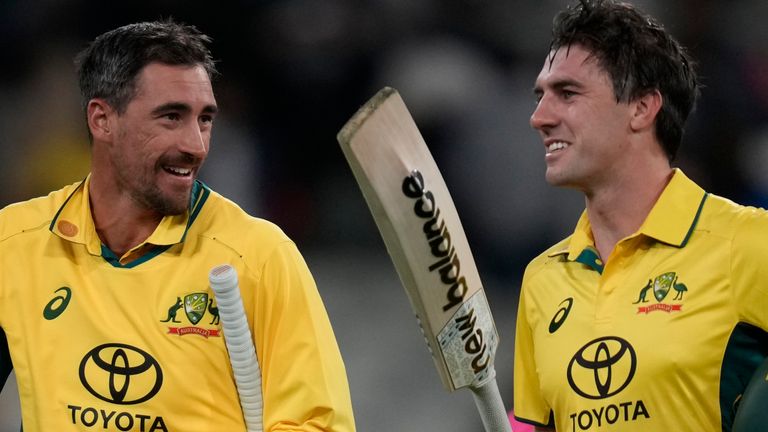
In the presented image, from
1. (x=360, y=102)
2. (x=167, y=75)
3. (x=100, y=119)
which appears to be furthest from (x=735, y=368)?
(x=360, y=102)

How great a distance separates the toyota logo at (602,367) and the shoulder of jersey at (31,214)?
115cm

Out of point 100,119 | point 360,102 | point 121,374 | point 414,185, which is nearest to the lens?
point 414,185

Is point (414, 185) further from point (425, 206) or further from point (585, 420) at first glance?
point (585, 420)

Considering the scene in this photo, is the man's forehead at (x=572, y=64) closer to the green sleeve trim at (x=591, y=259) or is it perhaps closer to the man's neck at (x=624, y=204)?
the man's neck at (x=624, y=204)

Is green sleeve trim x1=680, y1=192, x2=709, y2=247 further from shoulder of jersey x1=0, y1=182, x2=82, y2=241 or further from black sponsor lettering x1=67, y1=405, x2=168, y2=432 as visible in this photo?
shoulder of jersey x1=0, y1=182, x2=82, y2=241

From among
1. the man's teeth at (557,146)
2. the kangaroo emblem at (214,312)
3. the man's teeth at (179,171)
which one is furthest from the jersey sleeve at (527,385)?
the man's teeth at (179,171)

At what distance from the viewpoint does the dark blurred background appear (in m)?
4.36

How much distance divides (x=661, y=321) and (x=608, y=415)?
0.69ft

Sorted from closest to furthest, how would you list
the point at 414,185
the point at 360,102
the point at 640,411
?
the point at 414,185, the point at 640,411, the point at 360,102

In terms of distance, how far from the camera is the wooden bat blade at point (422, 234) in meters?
2.01

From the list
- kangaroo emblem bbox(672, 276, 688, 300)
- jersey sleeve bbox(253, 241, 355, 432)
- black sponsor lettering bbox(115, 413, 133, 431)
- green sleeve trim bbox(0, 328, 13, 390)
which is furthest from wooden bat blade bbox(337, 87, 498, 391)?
green sleeve trim bbox(0, 328, 13, 390)

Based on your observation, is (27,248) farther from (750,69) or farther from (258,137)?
(750,69)

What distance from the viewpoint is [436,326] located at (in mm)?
2211

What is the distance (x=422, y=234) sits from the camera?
85.3 inches
